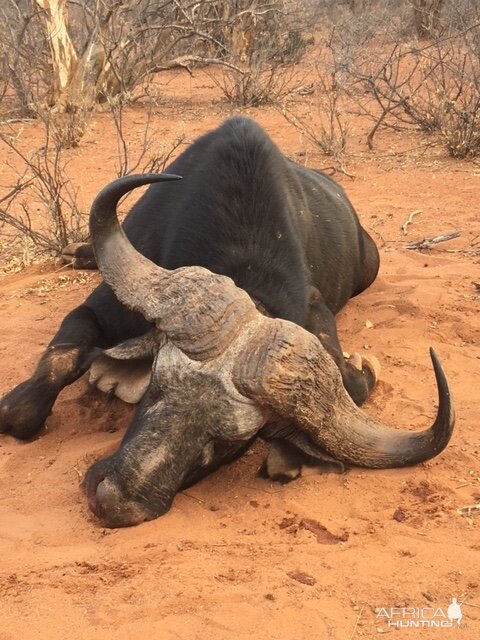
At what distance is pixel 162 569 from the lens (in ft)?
9.50

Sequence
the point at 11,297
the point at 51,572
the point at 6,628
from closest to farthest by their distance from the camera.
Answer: the point at 6,628, the point at 51,572, the point at 11,297

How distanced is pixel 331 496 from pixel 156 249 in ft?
5.41

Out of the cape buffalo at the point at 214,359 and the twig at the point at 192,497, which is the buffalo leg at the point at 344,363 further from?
the twig at the point at 192,497

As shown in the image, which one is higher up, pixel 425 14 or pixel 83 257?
pixel 425 14

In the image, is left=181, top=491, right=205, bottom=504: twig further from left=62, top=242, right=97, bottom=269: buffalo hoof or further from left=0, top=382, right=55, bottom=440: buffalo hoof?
left=62, top=242, right=97, bottom=269: buffalo hoof

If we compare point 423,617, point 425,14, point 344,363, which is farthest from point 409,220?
point 425,14

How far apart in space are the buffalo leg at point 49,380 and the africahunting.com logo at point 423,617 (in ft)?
6.71

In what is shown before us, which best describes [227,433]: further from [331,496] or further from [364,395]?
[364,395]

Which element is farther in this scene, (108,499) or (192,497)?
(192,497)

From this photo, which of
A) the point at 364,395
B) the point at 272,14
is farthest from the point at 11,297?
the point at 272,14

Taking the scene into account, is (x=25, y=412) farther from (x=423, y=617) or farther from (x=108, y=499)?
(x=423, y=617)

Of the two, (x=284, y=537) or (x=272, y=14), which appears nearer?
(x=284, y=537)

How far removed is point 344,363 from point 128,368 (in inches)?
47.8

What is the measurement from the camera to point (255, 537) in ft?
10.3
